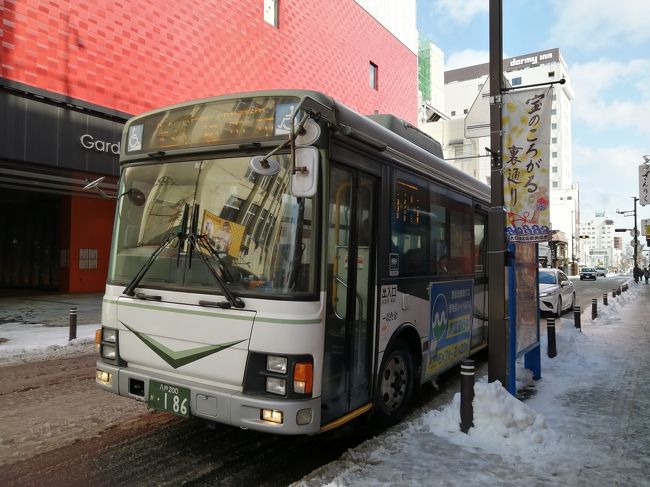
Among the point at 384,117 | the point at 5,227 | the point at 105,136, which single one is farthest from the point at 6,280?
the point at 384,117

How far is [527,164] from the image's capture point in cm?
573

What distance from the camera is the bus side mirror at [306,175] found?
3615mm

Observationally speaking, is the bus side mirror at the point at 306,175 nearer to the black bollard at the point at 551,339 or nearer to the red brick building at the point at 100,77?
the black bollard at the point at 551,339

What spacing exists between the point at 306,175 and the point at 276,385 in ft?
5.18

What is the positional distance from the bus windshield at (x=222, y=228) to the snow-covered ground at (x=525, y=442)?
5.23ft

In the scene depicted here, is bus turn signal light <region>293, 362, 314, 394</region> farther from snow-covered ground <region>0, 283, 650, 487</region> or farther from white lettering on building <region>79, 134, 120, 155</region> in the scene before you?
white lettering on building <region>79, 134, 120, 155</region>

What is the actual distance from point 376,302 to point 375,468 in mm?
1461

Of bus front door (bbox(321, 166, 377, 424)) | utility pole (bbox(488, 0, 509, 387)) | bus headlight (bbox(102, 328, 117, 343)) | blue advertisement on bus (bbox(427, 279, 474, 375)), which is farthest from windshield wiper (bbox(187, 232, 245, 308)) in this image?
utility pole (bbox(488, 0, 509, 387))

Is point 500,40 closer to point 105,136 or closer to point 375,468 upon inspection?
point 375,468

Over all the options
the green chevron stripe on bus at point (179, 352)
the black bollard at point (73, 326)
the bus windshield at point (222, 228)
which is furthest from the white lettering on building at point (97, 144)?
the green chevron stripe on bus at point (179, 352)

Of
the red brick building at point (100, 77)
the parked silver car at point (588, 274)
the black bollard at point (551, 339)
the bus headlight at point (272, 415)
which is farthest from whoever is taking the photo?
the parked silver car at point (588, 274)

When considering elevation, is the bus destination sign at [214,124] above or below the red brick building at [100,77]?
below

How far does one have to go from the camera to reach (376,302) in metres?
4.70

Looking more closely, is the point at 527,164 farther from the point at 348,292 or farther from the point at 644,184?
the point at 644,184
